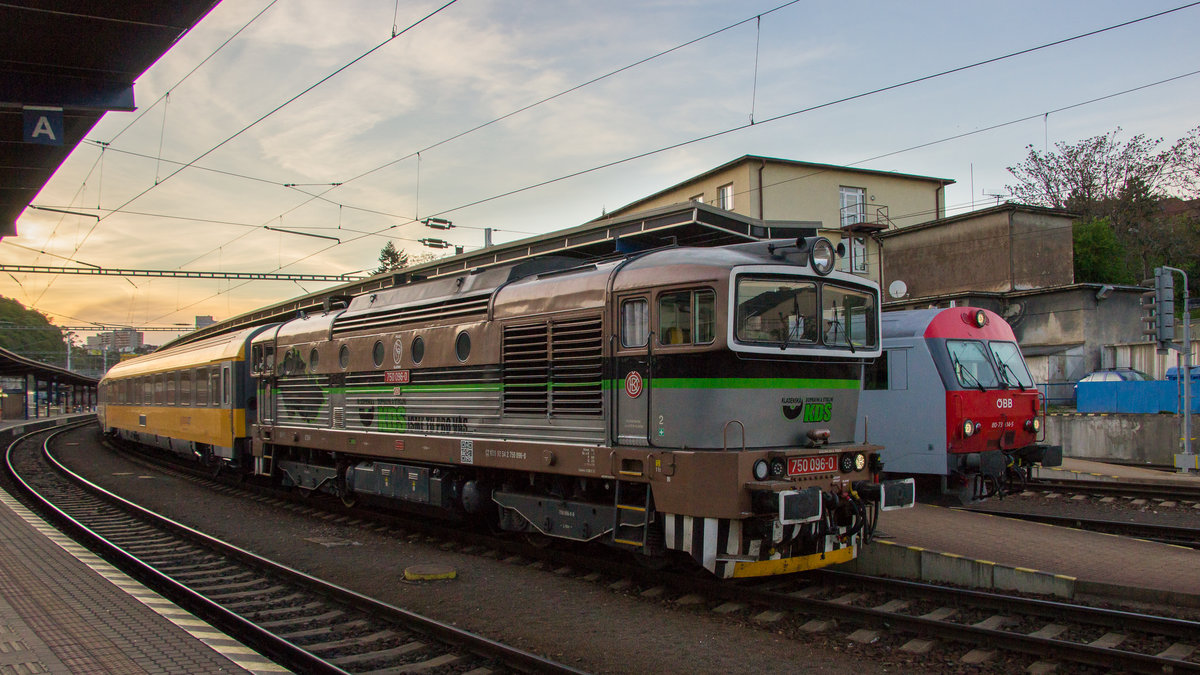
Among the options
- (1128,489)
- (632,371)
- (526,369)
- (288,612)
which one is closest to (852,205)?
(1128,489)

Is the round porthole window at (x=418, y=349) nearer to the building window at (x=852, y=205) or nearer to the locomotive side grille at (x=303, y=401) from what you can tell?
the locomotive side grille at (x=303, y=401)

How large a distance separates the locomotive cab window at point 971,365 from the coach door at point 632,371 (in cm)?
651

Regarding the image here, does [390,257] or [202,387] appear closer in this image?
[202,387]

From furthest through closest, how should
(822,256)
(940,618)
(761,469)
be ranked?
1. (822,256)
2. (761,469)
3. (940,618)

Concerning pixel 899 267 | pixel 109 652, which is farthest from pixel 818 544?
pixel 899 267

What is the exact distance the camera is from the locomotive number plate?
7.62 metres

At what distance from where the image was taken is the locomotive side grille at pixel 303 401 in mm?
13906

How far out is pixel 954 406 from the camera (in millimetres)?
12164

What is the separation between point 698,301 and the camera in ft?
25.2

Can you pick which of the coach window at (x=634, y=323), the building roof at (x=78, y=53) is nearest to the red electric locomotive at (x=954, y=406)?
the coach window at (x=634, y=323)

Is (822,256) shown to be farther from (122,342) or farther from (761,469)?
(122,342)

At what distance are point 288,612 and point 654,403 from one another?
166 inches

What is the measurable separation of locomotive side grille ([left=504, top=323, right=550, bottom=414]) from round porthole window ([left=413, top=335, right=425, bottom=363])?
2.07 metres

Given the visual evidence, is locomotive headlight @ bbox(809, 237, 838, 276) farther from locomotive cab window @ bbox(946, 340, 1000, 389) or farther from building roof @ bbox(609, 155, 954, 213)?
building roof @ bbox(609, 155, 954, 213)
